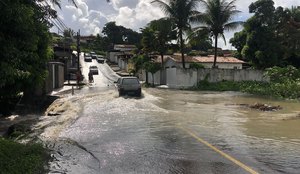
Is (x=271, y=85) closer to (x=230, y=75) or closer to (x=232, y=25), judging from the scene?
(x=230, y=75)

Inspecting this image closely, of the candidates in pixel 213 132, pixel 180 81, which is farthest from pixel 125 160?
pixel 180 81

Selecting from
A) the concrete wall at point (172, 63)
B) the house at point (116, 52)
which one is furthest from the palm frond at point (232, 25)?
the house at point (116, 52)

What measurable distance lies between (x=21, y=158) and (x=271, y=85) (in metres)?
35.8

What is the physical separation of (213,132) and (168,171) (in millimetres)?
6074

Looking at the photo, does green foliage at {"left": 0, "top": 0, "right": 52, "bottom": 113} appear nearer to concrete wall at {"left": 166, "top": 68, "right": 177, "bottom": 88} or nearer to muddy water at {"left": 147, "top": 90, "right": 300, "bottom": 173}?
muddy water at {"left": 147, "top": 90, "right": 300, "bottom": 173}

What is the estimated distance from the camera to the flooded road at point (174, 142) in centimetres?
942

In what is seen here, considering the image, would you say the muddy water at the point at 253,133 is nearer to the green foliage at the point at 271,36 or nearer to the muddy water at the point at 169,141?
the muddy water at the point at 169,141

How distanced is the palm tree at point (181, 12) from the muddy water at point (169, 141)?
101ft

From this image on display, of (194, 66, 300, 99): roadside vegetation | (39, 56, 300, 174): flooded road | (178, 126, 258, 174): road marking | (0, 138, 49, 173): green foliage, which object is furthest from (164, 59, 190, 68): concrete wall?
(0, 138, 49, 173): green foliage

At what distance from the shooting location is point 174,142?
12562mm

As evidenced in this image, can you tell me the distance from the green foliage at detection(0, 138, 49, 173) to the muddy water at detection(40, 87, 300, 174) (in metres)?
0.37

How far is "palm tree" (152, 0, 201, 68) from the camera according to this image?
167ft

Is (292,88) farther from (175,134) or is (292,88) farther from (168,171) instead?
(168,171)

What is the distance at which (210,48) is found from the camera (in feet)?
397
